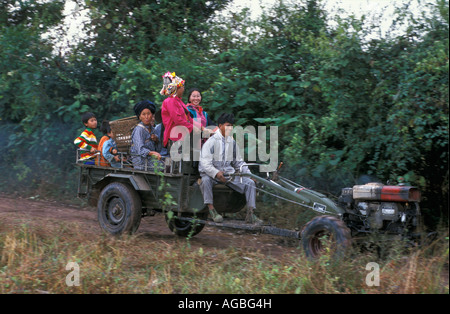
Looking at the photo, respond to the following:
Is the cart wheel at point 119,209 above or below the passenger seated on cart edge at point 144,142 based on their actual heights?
below

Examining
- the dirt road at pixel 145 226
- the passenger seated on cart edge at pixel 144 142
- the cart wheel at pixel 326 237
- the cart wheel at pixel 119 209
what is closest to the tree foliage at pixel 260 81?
the dirt road at pixel 145 226

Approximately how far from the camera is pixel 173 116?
23.9ft

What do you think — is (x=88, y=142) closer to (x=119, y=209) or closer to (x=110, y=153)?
(x=110, y=153)

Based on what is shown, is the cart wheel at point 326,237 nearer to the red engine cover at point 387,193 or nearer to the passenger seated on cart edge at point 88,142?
the red engine cover at point 387,193

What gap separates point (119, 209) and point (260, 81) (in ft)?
13.4

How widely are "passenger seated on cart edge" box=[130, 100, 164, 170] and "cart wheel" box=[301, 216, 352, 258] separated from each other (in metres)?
2.27

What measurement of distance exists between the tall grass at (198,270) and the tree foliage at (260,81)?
2364 mm

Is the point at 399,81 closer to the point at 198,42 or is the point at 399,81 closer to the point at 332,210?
the point at 332,210

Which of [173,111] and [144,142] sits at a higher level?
[173,111]

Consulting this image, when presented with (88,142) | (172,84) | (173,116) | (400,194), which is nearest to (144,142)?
(173,116)

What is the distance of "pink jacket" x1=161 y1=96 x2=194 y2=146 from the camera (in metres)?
7.30

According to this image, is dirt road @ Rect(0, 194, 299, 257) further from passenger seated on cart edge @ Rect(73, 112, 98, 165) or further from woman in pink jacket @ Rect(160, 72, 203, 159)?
woman in pink jacket @ Rect(160, 72, 203, 159)

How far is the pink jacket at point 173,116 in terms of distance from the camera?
23.9 ft

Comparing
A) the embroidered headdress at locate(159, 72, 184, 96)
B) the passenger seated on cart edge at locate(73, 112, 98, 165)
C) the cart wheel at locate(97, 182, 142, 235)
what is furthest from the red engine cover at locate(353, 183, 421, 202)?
the passenger seated on cart edge at locate(73, 112, 98, 165)
